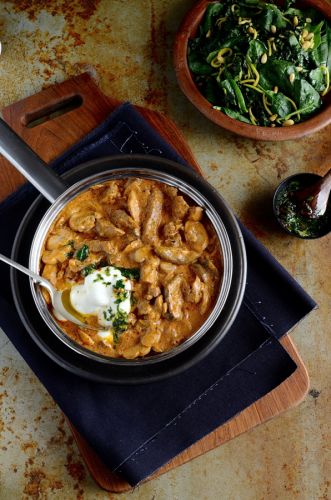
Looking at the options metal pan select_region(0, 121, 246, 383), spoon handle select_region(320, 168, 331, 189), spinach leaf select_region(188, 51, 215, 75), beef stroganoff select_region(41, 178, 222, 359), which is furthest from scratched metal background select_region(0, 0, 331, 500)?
beef stroganoff select_region(41, 178, 222, 359)

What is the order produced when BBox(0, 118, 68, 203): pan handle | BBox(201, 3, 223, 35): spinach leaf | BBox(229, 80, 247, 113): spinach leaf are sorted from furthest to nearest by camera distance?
BBox(201, 3, 223, 35): spinach leaf → BBox(229, 80, 247, 113): spinach leaf → BBox(0, 118, 68, 203): pan handle

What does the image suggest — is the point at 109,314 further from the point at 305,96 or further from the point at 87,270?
the point at 305,96

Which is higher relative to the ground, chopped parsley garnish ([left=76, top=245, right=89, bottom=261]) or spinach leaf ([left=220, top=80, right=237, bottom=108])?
chopped parsley garnish ([left=76, top=245, right=89, bottom=261])

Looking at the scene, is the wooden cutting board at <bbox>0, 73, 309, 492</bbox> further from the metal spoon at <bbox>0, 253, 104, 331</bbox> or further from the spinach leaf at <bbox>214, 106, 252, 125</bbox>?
the metal spoon at <bbox>0, 253, 104, 331</bbox>

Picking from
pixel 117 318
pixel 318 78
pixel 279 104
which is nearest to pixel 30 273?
pixel 117 318

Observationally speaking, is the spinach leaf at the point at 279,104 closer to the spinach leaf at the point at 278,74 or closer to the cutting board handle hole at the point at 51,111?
the spinach leaf at the point at 278,74

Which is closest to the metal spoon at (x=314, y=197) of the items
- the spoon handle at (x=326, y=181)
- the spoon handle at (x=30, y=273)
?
the spoon handle at (x=326, y=181)

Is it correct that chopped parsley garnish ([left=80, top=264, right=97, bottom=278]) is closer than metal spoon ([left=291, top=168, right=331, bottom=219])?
Yes
